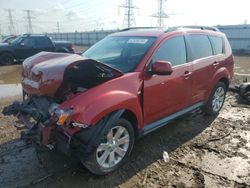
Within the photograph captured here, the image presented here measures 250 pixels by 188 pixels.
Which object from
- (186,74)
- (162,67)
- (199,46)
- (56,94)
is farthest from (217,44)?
(56,94)

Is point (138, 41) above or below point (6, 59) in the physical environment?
above

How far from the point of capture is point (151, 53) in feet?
13.3

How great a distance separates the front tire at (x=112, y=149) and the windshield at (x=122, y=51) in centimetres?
84

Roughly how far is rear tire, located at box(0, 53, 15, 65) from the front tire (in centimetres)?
1441

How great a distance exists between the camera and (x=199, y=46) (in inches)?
205

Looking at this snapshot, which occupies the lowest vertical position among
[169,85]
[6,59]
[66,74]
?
[6,59]

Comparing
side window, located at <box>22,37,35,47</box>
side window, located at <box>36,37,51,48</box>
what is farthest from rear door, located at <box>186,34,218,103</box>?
side window, located at <box>22,37,35,47</box>

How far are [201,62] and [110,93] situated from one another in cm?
241

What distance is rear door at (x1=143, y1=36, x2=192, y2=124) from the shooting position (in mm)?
4043

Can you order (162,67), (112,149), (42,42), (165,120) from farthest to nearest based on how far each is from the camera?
(42,42) < (165,120) < (162,67) < (112,149)

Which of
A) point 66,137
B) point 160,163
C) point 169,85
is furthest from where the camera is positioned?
point 169,85

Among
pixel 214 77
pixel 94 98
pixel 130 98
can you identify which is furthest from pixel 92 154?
pixel 214 77

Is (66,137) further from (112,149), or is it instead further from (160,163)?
(160,163)

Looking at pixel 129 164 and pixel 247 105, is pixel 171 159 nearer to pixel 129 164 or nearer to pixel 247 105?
pixel 129 164
